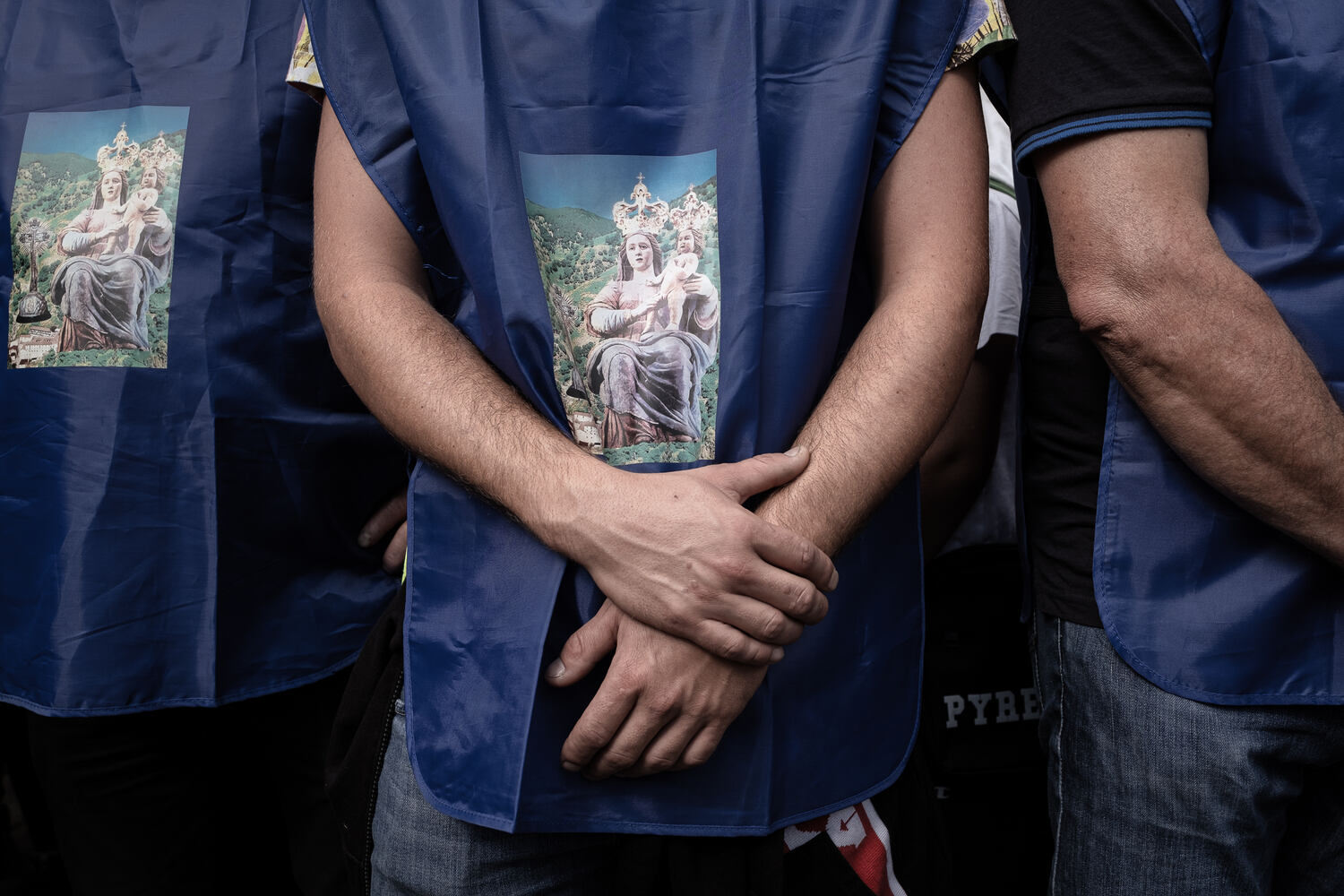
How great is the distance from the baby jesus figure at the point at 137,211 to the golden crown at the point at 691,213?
2.70 feet

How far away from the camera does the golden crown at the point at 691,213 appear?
1107 mm

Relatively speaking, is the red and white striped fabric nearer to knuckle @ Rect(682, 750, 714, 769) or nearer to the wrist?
knuckle @ Rect(682, 750, 714, 769)

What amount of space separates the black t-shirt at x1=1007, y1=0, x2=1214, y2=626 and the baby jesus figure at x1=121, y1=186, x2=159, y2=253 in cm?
118

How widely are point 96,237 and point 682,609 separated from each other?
1050 mm

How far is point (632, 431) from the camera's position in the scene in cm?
111

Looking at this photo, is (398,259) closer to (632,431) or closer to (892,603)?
(632,431)

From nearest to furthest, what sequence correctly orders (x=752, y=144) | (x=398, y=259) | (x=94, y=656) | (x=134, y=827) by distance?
(x=752, y=144) → (x=398, y=259) → (x=94, y=656) → (x=134, y=827)

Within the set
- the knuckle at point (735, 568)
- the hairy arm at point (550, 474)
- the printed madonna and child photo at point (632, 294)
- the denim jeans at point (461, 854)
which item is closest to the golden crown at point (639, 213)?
the printed madonna and child photo at point (632, 294)

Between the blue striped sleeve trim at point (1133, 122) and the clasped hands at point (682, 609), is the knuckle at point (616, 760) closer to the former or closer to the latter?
the clasped hands at point (682, 609)

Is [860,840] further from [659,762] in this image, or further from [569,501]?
[569,501]

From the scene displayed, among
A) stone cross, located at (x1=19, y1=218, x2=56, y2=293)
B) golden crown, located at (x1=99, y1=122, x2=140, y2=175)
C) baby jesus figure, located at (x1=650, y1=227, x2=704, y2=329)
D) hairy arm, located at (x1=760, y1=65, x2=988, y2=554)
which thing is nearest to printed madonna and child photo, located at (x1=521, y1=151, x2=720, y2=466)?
baby jesus figure, located at (x1=650, y1=227, x2=704, y2=329)

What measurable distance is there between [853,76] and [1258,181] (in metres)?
0.47

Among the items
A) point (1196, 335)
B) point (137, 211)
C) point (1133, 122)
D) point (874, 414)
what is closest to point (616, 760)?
point (874, 414)

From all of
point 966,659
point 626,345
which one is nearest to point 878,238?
point 626,345
